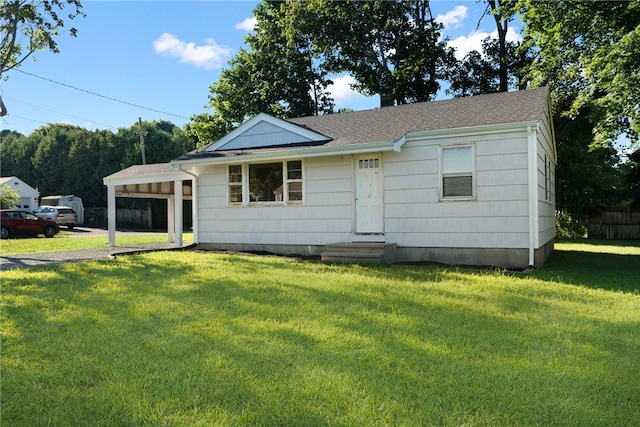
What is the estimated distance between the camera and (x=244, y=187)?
39.6 ft

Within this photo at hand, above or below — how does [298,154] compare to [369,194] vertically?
above

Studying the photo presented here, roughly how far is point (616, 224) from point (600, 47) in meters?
13.5

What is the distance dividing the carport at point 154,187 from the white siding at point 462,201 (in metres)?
6.27

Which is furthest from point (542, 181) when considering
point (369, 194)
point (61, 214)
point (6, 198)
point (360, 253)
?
point (6, 198)

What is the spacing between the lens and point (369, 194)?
1057 cm

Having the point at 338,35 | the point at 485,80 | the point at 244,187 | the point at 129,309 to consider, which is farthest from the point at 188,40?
the point at 485,80

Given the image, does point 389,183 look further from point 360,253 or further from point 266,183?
point 266,183

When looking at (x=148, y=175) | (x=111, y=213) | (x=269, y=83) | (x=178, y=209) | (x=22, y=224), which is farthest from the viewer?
(x=269, y=83)

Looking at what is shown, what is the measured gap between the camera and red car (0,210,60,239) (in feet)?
64.6

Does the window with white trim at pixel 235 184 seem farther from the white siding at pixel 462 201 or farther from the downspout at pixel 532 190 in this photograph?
the downspout at pixel 532 190

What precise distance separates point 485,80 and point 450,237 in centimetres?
1778

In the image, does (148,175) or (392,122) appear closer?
(392,122)

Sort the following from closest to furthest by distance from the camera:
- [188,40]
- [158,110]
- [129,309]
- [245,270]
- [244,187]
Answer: [129,309], [245,270], [244,187], [188,40], [158,110]

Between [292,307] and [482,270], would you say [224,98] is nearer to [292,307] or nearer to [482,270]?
[482,270]
